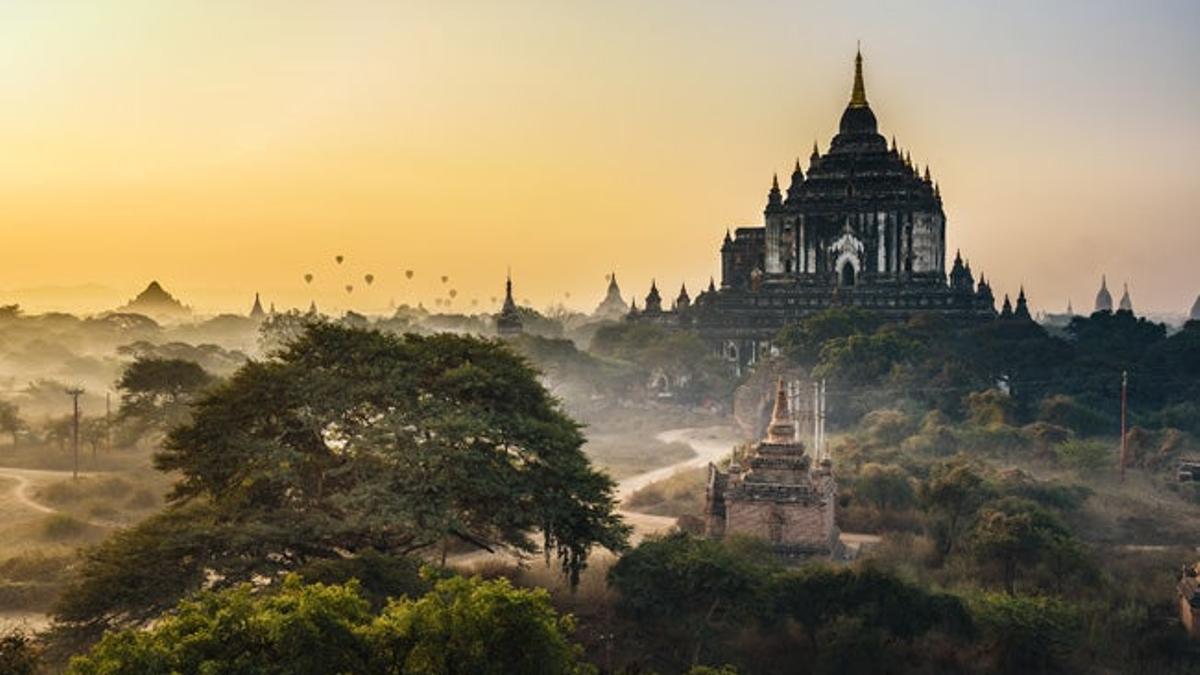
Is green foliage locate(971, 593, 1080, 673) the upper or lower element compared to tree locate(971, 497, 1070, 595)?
lower

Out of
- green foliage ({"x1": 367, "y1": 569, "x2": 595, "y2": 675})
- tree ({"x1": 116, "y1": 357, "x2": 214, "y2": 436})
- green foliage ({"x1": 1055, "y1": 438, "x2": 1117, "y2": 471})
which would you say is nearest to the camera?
green foliage ({"x1": 367, "y1": 569, "x2": 595, "y2": 675})

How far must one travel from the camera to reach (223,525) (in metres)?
23.2

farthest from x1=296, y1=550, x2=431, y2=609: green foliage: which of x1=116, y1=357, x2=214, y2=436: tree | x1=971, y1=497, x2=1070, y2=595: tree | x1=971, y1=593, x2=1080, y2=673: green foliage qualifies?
x1=116, y1=357, x2=214, y2=436: tree

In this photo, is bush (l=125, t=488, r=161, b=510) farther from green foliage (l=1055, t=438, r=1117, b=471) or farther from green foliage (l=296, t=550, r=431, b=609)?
green foliage (l=1055, t=438, r=1117, b=471)

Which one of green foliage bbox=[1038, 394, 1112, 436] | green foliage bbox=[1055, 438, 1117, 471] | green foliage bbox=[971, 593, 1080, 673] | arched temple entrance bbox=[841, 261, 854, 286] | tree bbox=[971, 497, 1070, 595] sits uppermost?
arched temple entrance bbox=[841, 261, 854, 286]

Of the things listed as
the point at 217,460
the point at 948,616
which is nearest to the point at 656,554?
the point at 948,616

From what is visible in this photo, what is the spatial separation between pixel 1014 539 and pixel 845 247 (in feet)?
185

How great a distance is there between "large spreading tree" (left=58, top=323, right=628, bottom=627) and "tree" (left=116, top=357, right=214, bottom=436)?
23.7 metres

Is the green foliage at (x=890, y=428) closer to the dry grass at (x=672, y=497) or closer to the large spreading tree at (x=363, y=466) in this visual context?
the dry grass at (x=672, y=497)

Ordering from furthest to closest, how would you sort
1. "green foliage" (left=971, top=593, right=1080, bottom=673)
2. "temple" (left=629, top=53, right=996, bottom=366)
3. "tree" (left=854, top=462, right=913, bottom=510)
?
"temple" (left=629, top=53, right=996, bottom=366) → "tree" (left=854, top=462, right=913, bottom=510) → "green foliage" (left=971, top=593, right=1080, bottom=673)

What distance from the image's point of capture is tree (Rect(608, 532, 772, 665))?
23656 millimetres

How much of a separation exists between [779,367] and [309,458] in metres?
35.0

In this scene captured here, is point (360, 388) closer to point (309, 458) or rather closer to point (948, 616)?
point (309, 458)

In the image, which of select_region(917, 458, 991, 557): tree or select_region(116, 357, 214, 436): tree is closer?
select_region(917, 458, 991, 557): tree
